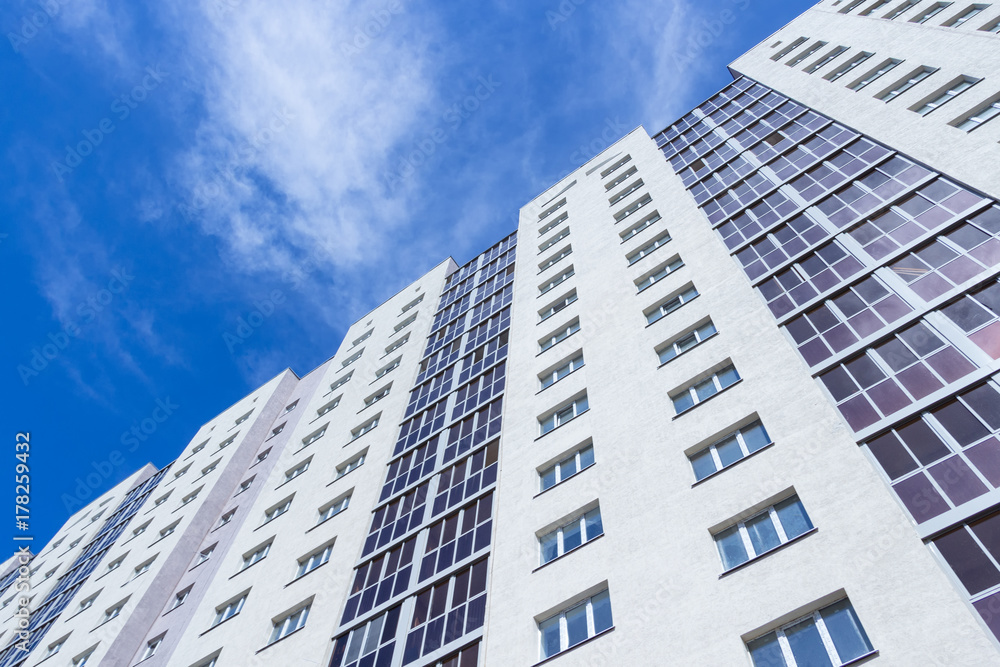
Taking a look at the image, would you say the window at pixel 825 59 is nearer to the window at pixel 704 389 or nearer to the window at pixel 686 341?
the window at pixel 686 341

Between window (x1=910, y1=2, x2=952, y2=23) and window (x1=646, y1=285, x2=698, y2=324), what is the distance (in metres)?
21.8

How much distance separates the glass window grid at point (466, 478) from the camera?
2209 cm

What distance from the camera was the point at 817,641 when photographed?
11.5m

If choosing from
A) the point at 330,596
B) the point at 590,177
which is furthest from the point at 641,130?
the point at 330,596

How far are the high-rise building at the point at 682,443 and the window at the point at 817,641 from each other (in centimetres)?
5

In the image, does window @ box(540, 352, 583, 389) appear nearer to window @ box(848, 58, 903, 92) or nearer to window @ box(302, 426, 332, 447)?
window @ box(302, 426, 332, 447)

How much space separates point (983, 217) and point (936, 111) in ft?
26.5

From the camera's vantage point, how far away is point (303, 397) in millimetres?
44625

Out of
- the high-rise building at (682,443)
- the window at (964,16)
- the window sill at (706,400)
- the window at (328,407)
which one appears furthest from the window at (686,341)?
the window at (964,16)

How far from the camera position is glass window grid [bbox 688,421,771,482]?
16094mm

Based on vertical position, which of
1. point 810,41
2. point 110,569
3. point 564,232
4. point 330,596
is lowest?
point 330,596

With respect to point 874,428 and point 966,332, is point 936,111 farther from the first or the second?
point 874,428

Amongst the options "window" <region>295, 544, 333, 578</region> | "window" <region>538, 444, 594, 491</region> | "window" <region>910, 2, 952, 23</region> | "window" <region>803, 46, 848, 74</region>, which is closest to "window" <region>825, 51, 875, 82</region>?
"window" <region>803, 46, 848, 74</region>

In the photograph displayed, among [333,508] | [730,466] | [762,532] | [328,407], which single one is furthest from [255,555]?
[762,532]
